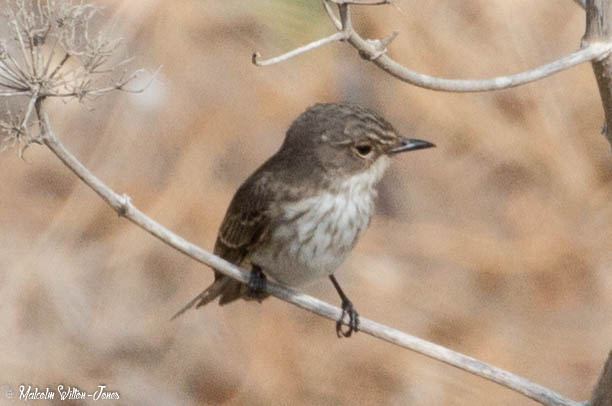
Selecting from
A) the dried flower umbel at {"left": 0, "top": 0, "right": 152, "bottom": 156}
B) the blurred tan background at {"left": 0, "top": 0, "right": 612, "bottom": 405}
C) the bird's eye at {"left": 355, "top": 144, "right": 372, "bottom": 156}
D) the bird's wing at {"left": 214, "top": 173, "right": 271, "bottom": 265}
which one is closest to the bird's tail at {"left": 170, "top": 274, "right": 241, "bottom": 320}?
the bird's wing at {"left": 214, "top": 173, "right": 271, "bottom": 265}

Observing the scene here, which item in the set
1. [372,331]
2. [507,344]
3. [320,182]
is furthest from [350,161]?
[507,344]

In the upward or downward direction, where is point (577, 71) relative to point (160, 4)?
upward

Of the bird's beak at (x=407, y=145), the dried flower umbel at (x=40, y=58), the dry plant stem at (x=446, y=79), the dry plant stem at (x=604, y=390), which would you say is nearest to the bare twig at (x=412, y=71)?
the dry plant stem at (x=446, y=79)

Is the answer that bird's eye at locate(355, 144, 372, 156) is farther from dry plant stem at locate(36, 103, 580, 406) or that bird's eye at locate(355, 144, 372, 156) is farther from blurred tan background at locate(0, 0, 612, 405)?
blurred tan background at locate(0, 0, 612, 405)

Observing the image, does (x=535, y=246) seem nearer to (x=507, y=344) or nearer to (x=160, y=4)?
(x=507, y=344)

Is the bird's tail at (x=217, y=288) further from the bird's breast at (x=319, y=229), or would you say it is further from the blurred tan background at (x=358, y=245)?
the blurred tan background at (x=358, y=245)

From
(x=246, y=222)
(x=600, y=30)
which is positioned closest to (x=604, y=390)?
(x=600, y=30)
